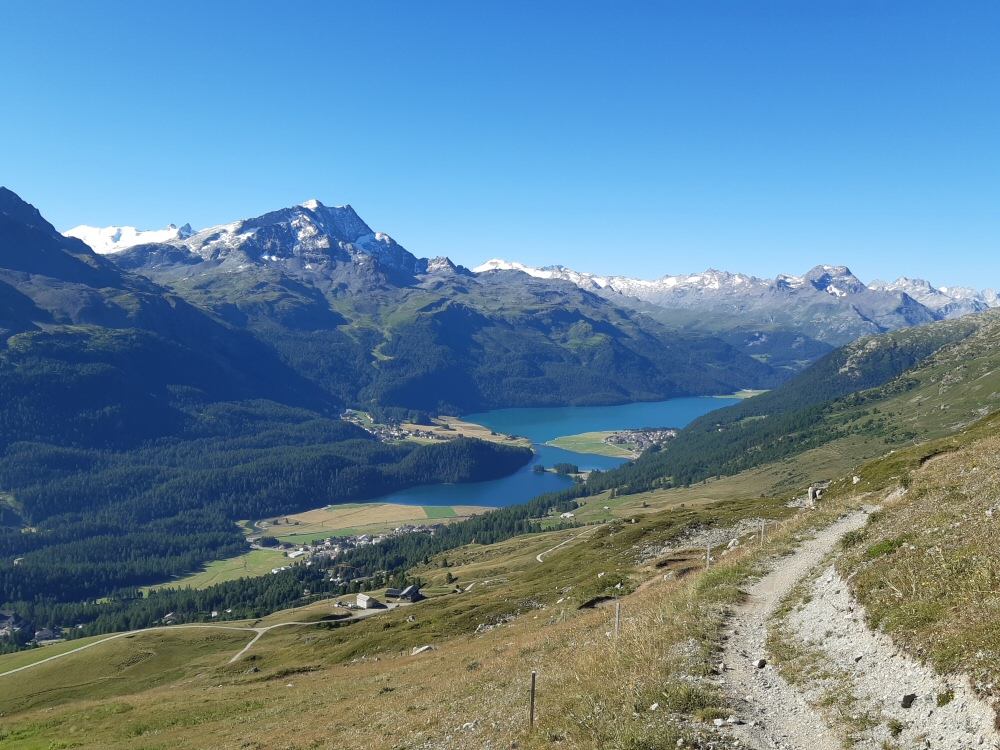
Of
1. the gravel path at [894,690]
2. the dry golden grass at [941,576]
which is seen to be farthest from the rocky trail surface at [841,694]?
the dry golden grass at [941,576]

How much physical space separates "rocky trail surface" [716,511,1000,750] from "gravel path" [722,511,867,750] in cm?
3

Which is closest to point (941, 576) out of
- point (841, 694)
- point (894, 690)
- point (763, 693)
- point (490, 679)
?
point (894, 690)

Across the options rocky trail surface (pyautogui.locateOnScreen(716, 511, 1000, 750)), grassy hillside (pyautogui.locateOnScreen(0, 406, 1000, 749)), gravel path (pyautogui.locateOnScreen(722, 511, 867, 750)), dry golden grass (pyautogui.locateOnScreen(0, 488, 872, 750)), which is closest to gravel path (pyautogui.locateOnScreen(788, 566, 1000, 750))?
rocky trail surface (pyautogui.locateOnScreen(716, 511, 1000, 750))

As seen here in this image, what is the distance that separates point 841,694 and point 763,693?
7.04ft

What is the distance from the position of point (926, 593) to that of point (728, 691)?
6635 millimetres

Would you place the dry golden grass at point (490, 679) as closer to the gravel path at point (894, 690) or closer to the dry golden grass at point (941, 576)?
the gravel path at point (894, 690)

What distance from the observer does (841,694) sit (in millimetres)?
17281

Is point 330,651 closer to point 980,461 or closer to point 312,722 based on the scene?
point 312,722

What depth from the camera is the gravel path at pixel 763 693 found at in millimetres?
15953

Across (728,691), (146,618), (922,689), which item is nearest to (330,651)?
(728,691)

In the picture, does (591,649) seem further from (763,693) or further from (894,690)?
(894,690)

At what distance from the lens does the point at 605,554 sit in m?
82.4

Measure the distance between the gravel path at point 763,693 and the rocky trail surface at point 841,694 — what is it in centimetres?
3

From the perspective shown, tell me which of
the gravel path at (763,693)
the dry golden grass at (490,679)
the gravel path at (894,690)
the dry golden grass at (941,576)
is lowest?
the dry golden grass at (490,679)
